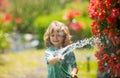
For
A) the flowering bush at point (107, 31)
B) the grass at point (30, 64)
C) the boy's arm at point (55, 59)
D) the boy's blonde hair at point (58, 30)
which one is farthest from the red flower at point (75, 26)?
the boy's arm at point (55, 59)

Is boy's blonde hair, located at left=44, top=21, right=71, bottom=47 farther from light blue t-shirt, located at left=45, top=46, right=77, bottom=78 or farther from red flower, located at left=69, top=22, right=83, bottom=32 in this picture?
red flower, located at left=69, top=22, right=83, bottom=32

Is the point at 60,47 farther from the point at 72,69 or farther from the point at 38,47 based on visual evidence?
the point at 38,47

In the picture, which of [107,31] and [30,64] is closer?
[107,31]

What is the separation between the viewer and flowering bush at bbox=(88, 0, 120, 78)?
258 inches

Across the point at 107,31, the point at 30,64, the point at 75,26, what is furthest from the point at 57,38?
the point at 75,26

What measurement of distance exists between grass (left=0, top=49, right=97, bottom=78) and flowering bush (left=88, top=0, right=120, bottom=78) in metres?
3.28

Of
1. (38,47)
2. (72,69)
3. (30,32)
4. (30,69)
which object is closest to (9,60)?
(30,69)

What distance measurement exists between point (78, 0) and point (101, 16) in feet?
46.8

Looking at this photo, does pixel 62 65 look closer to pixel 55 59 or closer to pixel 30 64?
pixel 55 59

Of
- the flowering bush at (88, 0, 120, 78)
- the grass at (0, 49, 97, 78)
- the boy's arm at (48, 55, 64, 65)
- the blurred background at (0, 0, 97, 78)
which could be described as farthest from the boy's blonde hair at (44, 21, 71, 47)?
the grass at (0, 49, 97, 78)

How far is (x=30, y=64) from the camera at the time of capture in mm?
Answer: 13031

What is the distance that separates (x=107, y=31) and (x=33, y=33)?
42.3ft

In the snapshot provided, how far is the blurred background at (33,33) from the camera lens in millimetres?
11914

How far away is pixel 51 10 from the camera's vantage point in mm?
20297
